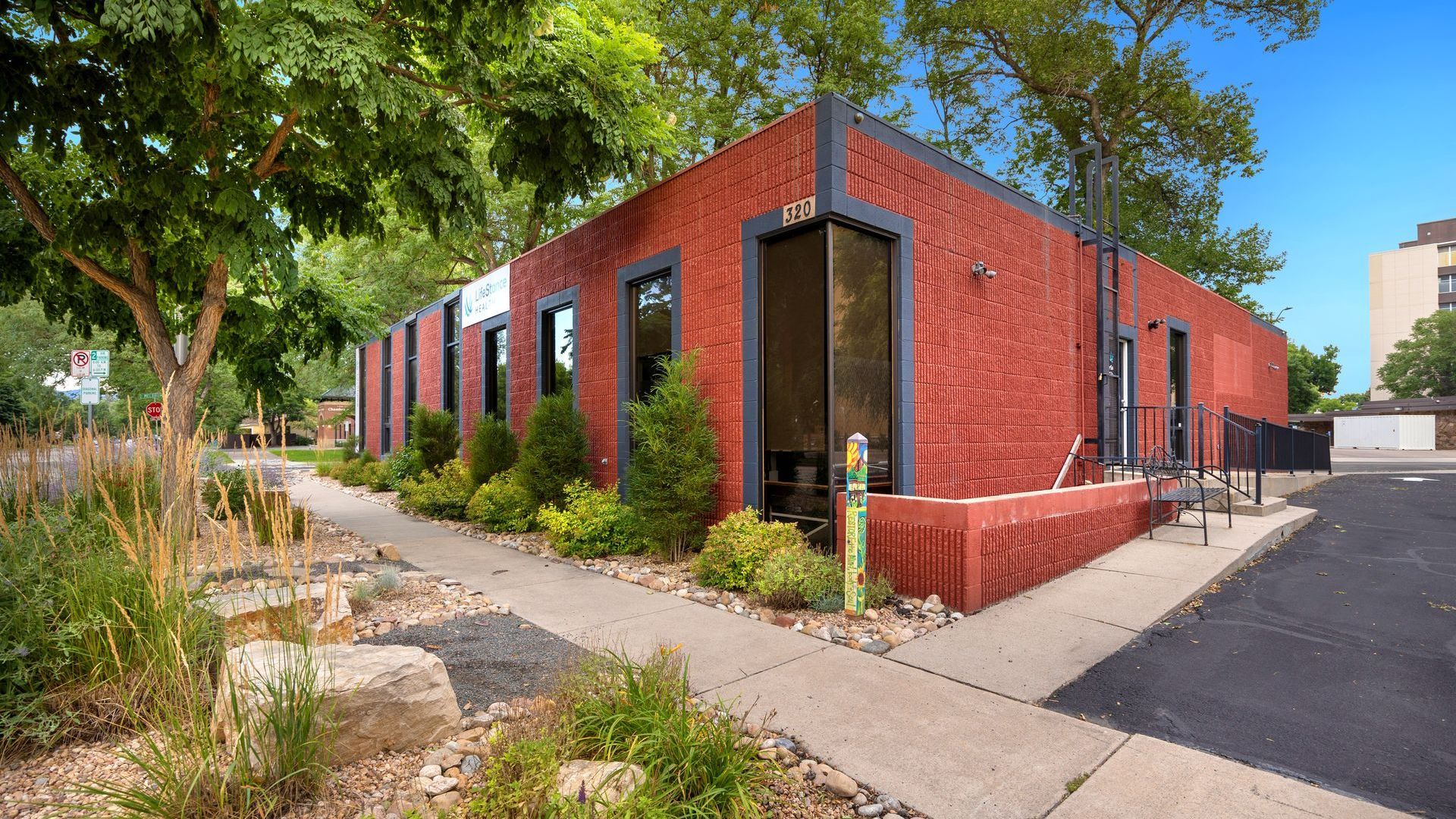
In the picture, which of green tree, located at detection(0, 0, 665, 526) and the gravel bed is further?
green tree, located at detection(0, 0, 665, 526)

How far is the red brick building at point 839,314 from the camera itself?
6.86 metres

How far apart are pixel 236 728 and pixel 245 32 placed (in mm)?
5316

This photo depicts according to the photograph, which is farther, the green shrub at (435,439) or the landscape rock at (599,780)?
the green shrub at (435,439)

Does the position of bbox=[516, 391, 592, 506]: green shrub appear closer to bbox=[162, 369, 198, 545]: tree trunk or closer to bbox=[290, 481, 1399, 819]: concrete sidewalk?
bbox=[290, 481, 1399, 819]: concrete sidewalk

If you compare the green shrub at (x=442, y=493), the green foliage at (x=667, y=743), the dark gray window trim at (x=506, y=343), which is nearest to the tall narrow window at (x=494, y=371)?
the dark gray window trim at (x=506, y=343)

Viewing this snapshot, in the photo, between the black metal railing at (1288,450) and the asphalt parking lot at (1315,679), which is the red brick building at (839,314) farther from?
the black metal railing at (1288,450)

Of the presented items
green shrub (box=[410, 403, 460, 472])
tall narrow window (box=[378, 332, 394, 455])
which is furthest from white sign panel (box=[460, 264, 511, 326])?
tall narrow window (box=[378, 332, 394, 455])

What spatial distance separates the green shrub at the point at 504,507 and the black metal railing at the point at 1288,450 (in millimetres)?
13983

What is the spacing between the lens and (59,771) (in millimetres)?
2844

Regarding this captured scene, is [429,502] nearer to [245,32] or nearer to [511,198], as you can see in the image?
[245,32]

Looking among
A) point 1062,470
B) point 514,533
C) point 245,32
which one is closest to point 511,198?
point 514,533

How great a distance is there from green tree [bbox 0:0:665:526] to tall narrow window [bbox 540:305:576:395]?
9.27ft

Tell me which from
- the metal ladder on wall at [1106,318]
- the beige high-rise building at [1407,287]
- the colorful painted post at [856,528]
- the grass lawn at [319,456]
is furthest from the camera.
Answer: the beige high-rise building at [1407,287]

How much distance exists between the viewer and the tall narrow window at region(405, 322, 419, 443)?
1923 cm
